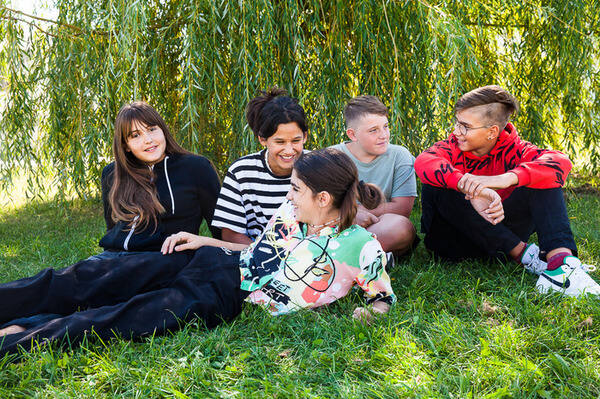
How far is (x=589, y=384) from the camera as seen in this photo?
5.40ft

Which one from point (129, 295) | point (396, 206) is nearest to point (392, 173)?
point (396, 206)

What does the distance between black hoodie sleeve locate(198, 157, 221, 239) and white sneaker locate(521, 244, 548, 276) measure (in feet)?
5.04

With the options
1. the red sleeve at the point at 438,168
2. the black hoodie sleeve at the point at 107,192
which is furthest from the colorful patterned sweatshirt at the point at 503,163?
the black hoodie sleeve at the point at 107,192

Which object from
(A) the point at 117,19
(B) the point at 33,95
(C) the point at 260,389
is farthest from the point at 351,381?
(B) the point at 33,95

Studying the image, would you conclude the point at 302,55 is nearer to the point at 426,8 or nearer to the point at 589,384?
the point at 426,8

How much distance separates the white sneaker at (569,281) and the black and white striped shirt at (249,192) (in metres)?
1.28

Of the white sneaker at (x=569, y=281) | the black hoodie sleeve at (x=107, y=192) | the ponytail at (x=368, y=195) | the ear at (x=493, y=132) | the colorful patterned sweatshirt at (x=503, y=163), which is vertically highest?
the ear at (x=493, y=132)

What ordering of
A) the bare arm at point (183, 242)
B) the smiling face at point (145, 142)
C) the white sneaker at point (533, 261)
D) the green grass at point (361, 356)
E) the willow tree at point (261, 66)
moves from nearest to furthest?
the green grass at point (361, 356) < the bare arm at point (183, 242) < the white sneaker at point (533, 261) < the smiling face at point (145, 142) < the willow tree at point (261, 66)

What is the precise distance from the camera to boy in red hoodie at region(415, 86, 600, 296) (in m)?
2.47

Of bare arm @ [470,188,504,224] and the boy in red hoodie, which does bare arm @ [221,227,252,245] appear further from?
bare arm @ [470,188,504,224]

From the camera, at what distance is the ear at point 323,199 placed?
2270 mm

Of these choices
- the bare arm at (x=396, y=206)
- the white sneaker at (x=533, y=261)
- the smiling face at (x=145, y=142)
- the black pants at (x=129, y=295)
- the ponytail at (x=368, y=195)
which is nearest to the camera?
the black pants at (x=129, y=295)

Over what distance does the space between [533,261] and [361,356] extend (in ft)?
3.97

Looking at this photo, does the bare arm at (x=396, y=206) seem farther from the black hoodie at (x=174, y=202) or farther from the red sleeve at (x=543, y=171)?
the black hoodie at (x=174, y=202)
